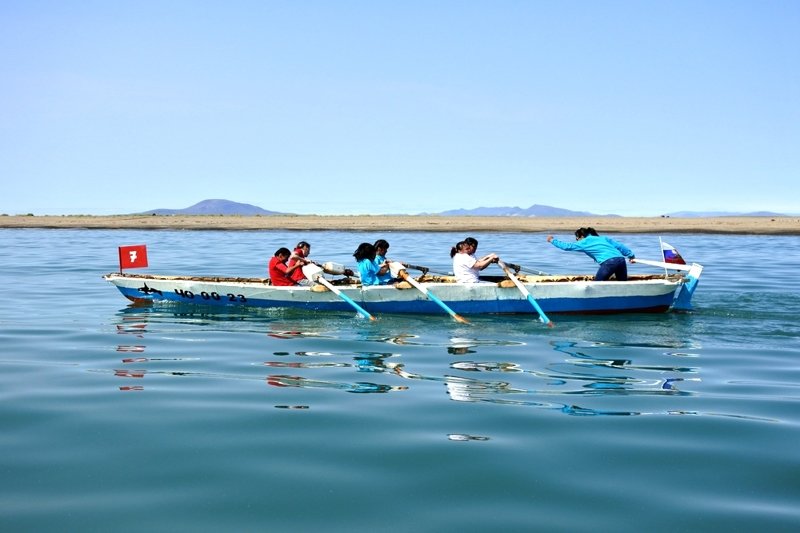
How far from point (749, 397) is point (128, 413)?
6644 mm

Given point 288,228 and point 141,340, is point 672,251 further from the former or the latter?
point 288,228

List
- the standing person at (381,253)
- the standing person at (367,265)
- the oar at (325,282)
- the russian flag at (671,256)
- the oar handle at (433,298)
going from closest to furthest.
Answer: the oar handle at (433,298) → the oar at (325,282) → the standing person at (367,265) → the standing person at (381,253) → the russian flag at (671,256)

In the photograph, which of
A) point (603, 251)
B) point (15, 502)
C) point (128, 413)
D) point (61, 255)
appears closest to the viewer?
point (15, 502)

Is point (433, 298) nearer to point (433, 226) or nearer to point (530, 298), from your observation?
point (530, 298)

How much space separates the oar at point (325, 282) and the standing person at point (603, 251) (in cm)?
396

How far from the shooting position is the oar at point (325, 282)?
16.2 m

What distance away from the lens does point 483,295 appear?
16328 mm

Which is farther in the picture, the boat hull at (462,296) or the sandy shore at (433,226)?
the sandy shore at (433,226)

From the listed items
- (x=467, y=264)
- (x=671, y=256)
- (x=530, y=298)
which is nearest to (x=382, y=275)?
(x=467, y=264)

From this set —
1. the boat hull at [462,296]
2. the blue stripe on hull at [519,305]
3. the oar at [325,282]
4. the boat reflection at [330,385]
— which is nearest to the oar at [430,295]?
the boat hull at [462,296]

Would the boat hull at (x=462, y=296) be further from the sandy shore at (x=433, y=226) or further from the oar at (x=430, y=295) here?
the sandy shore at (x=433, y=226)

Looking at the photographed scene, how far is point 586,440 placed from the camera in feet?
23.9

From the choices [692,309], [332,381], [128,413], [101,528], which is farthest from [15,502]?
[692,309]

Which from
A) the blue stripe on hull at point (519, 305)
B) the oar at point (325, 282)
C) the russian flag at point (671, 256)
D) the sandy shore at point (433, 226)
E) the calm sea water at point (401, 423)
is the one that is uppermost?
the sandy shore at point (433, 226)
